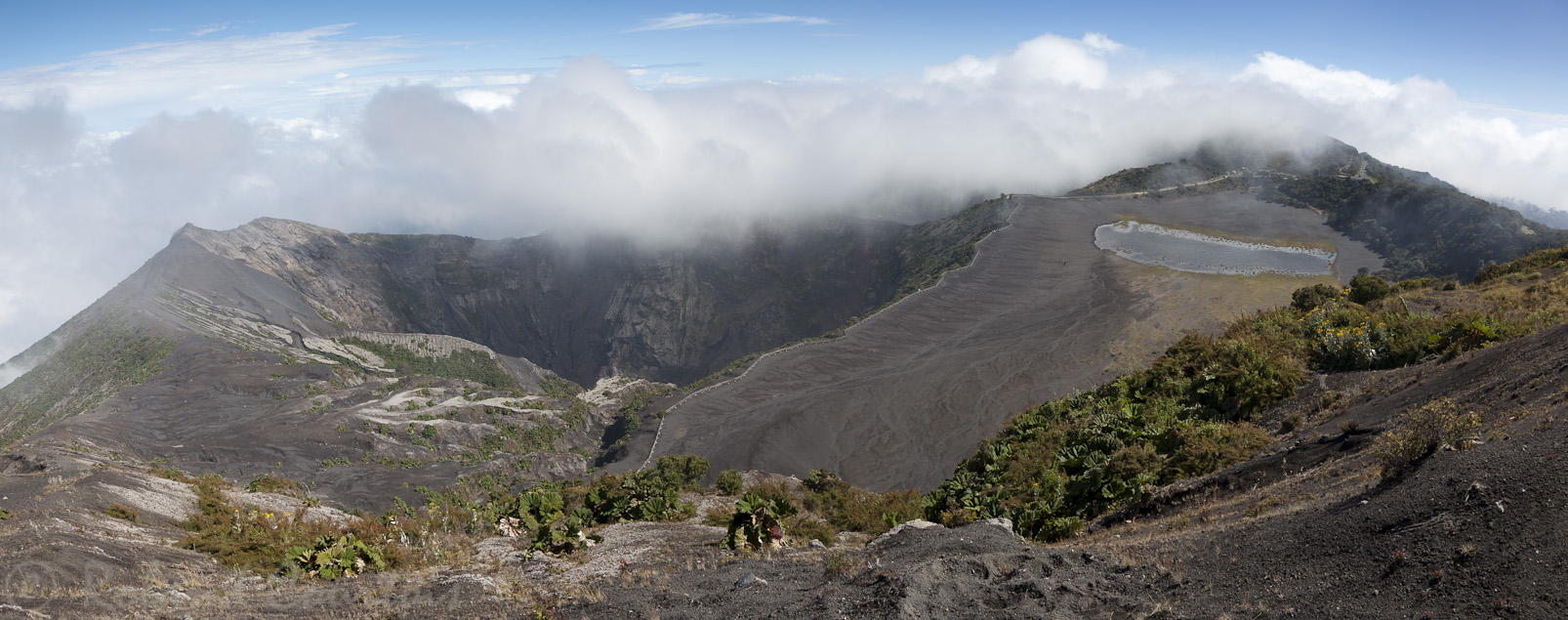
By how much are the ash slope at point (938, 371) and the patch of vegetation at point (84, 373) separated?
52054mm

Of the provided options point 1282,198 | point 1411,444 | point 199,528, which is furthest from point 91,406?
point 1282,198

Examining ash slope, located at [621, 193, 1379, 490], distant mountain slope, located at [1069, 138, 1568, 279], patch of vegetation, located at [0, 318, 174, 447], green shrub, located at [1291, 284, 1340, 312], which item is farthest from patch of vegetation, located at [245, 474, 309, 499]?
patch of vegetation, located at [0, 318, 174, 447]

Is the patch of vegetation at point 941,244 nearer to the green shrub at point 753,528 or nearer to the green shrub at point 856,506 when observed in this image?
the green shrub at point 856,506

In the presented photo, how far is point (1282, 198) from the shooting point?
77625mm

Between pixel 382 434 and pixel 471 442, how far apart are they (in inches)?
294

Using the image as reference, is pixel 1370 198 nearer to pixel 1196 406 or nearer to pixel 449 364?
pixel 1196 406

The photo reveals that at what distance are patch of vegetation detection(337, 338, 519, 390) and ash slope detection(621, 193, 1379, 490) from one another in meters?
60.0

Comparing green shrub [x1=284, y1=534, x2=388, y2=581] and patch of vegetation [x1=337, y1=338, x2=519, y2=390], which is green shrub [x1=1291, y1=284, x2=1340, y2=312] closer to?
green shrub [x1=284, y1=534, x2=388, y2=581]

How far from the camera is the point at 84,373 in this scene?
63.9 meters

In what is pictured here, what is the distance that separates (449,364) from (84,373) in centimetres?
3676

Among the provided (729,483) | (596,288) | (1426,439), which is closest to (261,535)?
(729,483)

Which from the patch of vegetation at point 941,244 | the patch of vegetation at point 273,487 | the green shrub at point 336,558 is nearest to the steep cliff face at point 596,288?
the patch of vegetation at point 941,244

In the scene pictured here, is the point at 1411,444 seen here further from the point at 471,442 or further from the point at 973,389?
the point at 471,442

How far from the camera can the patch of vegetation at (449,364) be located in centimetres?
8994
